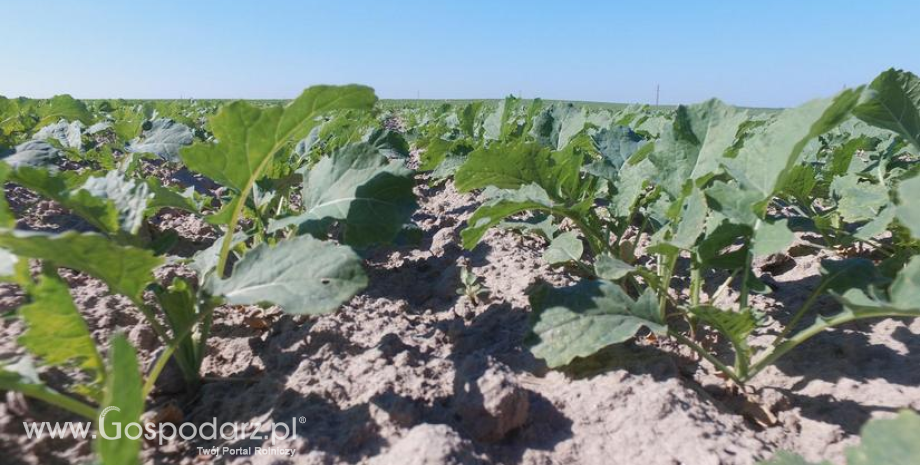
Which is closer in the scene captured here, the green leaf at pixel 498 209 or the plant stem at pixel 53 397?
the plant stem at pixel 53 397

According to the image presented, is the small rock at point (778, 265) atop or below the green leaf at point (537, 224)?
below

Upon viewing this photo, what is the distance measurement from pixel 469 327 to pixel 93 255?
45.4 inches

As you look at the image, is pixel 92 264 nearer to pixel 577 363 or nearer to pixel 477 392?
pixel 477 392

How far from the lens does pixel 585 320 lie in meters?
1.49

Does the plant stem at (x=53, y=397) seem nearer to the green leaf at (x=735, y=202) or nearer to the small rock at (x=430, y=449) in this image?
the small rock at (x=430, y=449)

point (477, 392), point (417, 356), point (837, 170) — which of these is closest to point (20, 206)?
point (417, 356)

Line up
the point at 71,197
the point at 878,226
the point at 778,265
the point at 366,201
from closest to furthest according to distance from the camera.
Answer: the point at 71,197 < the point at 878,226 < the point at 366,201 < the point at 778,265

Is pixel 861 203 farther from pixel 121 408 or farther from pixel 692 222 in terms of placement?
pixel 121 408

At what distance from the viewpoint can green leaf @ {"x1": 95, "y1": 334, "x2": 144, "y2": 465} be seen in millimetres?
848

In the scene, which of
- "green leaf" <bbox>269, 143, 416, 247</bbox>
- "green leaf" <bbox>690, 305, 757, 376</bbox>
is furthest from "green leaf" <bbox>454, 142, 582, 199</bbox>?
"green leaf" <bbox>690, 305, 757, 376</bbox>

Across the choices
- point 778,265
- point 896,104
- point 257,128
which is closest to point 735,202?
point 896,104

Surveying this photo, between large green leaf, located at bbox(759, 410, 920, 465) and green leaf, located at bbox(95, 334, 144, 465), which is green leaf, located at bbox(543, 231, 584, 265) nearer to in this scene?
large green leaf, located at bbox(759, 410, 920, 465)

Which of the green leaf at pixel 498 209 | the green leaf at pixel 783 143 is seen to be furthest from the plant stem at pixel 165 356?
the green leaf at pixel 783 143

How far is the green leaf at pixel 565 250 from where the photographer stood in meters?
2.07
